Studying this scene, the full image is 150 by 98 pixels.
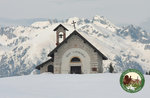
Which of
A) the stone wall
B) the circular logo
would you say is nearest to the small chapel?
the stone wall

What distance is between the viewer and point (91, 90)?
16.9 meters

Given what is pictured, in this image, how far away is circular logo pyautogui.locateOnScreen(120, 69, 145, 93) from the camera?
12211 mm

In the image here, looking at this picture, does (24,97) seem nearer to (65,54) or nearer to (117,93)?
(117,93)

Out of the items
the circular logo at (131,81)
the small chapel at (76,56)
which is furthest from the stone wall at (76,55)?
the circular logo at (131,81)

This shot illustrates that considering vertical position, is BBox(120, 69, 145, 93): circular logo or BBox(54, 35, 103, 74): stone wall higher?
BBox(54, 35, 103, 74): stone wall

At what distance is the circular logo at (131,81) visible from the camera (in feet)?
40.1

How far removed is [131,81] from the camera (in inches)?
487

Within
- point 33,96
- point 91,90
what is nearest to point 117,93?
point 91,90

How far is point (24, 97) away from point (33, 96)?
0.48m

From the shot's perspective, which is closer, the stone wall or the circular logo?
the circular logo

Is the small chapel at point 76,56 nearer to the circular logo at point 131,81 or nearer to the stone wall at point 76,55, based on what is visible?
the stone wall at point 76,55

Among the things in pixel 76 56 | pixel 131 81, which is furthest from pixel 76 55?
pixel 131 81

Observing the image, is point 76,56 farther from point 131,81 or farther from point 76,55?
point 131,81

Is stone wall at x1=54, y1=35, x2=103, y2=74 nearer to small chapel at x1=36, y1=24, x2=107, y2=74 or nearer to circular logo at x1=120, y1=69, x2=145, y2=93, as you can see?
small chapel at x1=36, y1=24, x2=107, y2=74
